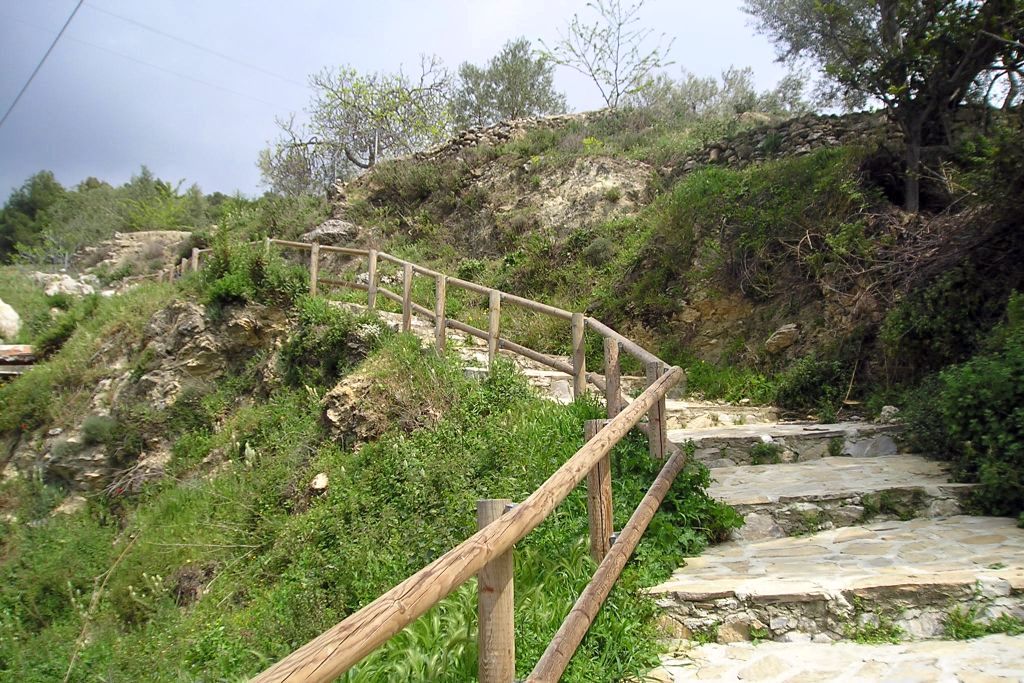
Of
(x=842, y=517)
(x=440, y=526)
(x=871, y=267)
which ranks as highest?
(x=871, y=267)

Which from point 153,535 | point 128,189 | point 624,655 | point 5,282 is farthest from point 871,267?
point 128,189

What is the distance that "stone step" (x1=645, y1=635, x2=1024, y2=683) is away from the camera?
9.90ft

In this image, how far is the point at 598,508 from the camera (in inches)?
157

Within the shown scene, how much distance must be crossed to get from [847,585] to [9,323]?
2293 cm

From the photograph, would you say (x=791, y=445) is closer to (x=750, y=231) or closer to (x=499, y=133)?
(x=750, y=231)

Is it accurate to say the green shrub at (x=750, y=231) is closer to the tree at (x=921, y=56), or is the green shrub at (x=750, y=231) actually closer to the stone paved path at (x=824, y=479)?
the tree at (x=921, y=56)

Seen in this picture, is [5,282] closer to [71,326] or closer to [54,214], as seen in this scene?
[71,326]

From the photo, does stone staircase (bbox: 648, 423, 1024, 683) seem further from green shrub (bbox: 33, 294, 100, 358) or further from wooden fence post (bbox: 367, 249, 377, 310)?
green shrub (bbox: 33, 294, 100, 358)

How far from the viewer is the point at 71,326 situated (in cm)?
1648

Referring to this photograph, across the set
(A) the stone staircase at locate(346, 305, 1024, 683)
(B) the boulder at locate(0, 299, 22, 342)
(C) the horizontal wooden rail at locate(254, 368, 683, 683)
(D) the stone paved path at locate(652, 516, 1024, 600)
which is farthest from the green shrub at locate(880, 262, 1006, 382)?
(B) the boulder at locate(0, 299, 22, 342)

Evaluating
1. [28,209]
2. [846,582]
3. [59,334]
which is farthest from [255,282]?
[28,209]

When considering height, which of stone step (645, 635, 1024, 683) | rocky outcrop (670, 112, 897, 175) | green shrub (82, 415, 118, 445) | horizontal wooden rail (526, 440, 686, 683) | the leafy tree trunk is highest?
rocky outcrop (670, 112, 897, 175)

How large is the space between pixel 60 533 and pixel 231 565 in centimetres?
427

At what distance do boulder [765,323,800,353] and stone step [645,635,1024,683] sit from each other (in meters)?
6.13
